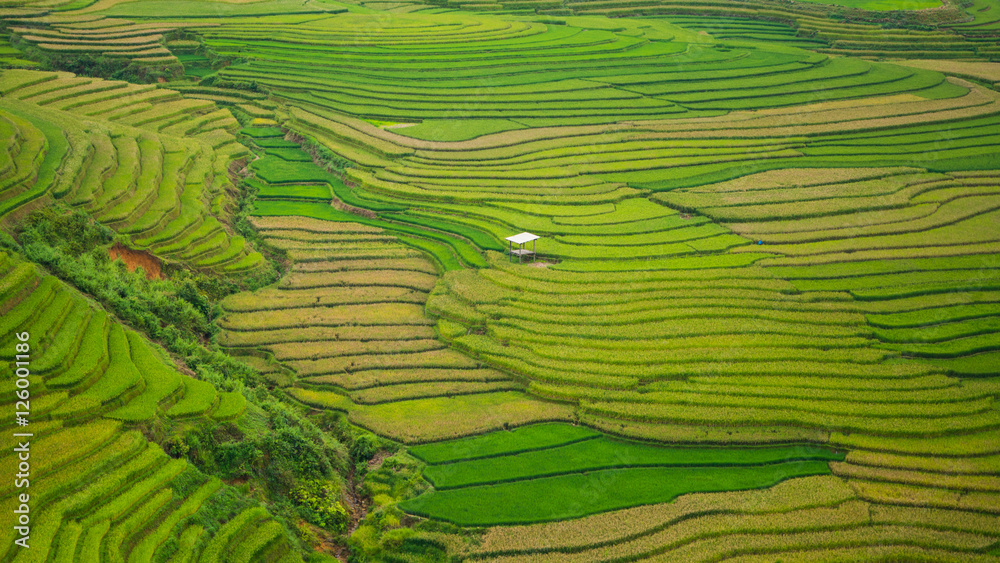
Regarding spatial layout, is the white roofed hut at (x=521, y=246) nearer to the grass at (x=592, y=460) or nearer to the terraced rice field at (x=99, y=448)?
the grass at (x=592, y=460)

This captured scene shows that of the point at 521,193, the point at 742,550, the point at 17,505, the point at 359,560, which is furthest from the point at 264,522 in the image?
the point at 521,193

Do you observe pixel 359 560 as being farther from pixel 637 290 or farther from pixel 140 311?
pixel 637 290

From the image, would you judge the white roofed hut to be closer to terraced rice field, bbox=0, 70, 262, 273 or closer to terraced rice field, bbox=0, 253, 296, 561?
terraced rice field, bbox=0, 70, 262, 273

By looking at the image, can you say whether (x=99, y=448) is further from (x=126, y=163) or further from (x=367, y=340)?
(x=126, y=163)

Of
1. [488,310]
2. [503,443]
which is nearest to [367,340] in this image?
[488,310]

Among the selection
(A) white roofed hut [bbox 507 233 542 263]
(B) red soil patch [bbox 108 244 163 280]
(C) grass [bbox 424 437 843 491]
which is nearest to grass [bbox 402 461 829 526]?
(C) grass [bbox 424 437 843 491]

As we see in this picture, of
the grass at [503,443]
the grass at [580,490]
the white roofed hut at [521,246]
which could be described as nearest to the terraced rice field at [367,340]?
the grass at [503,443]

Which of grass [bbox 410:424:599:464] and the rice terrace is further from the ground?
the rice terrace
